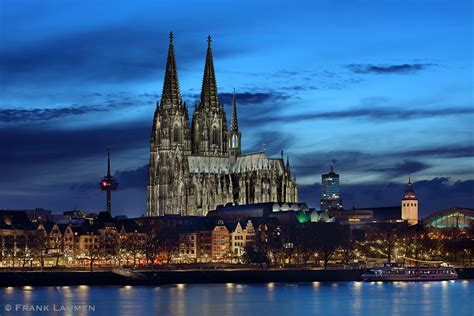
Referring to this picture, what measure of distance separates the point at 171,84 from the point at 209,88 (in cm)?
563

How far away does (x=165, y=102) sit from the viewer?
16488 centimetres

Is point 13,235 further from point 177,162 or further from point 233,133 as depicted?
point 233,133

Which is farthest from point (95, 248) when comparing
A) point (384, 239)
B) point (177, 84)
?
point (177, 84)

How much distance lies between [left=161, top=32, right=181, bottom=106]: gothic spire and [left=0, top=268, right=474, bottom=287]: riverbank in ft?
164

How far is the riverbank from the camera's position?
346 ft

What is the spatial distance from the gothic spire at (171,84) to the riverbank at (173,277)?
50.1 metres

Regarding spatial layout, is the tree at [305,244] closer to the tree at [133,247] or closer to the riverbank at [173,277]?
the riverbank at [173,277]

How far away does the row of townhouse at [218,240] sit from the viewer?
475 ft

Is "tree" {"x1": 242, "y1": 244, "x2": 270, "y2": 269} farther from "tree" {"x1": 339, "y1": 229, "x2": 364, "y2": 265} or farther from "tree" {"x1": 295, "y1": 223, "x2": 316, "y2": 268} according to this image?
"tree" {"x1": 339, "y1": 229, "x2": 364, "y2": 265}

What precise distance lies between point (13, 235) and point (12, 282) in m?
29.7

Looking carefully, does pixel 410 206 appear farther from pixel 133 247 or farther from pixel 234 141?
pixel 133 247

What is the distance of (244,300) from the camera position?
8944 centimetres

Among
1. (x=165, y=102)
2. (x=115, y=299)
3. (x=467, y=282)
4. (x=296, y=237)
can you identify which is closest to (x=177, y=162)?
(x=165, y=102)

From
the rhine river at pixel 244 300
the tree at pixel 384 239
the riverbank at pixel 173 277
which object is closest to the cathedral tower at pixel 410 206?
the tree at pixel 384 239
